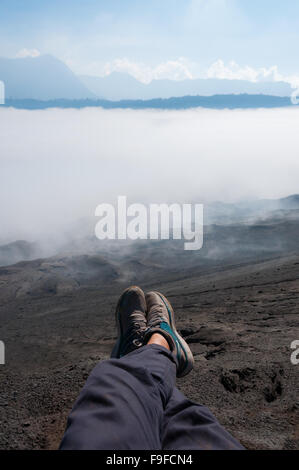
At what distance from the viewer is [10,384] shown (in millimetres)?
3812

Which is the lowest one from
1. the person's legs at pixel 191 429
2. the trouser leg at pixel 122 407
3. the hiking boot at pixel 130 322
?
the hiking boot at pixel 130 322

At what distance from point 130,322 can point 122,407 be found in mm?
2207

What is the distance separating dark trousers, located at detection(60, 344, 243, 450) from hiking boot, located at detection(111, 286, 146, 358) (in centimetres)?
104

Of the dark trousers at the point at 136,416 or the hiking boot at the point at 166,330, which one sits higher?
the dark trousers at the point at 136,416

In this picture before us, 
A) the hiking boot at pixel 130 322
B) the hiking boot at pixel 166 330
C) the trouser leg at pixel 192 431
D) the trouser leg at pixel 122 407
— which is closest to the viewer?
the trouser leg at pixel 122 407

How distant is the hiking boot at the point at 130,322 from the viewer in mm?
3509

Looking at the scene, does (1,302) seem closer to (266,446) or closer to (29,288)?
(29,288)

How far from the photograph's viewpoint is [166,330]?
3748mm

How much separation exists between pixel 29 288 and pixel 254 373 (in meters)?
28.6

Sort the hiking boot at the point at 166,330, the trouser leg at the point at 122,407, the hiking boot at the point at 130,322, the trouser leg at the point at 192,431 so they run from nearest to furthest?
the trouser leg at the point at 122,407 → the trouser leg at the point at 192,431 → the hiking boot at the point at 166,330 → the hiking boot at the point at 130,322

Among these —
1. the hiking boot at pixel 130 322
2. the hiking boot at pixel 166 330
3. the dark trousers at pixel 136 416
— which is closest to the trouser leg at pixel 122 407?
the dark trousers at pixel 136 416

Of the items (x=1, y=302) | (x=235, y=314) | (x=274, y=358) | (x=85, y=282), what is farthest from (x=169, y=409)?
(x=85, y=282)

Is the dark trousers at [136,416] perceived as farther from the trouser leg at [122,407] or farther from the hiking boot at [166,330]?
the hiking boot at [166,330]

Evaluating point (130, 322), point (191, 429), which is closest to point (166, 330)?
point (130, 322)
